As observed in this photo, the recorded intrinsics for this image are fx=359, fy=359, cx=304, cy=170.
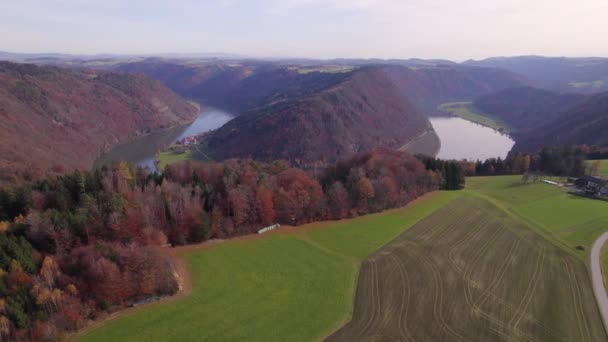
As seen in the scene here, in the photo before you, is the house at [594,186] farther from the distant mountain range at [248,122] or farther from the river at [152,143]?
the river at [152,143]

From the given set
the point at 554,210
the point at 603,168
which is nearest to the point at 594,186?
the point at 554,210

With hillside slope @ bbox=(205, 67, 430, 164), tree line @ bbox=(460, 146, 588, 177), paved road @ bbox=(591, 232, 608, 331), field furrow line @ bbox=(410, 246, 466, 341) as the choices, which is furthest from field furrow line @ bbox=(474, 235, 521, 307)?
hillside slope @ bbox=(205, 67, 430, 164)

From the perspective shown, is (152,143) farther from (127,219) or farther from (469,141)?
(469,141)

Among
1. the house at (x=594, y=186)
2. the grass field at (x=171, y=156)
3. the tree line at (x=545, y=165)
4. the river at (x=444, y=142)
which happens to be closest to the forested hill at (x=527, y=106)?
the river at (x=444, y=142)

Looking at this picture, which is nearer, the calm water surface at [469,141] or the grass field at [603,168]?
the grass field at [603,168]

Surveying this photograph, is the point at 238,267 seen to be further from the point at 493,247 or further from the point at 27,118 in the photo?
the point at 27,118

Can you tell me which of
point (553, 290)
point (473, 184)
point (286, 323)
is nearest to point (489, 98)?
point (473, 184)
